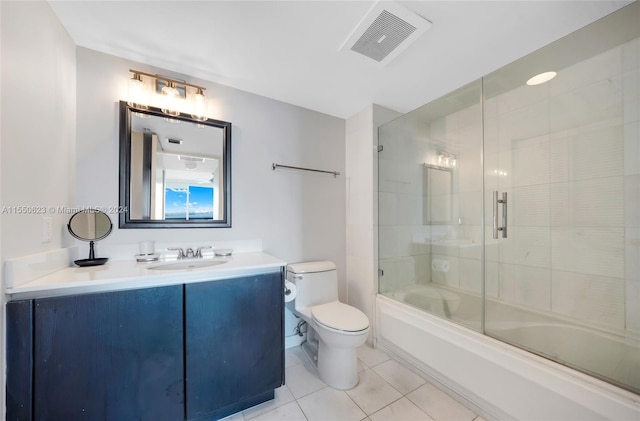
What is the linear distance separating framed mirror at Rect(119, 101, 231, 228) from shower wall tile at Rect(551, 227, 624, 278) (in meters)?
2.37

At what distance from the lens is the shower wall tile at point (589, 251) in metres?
1.34

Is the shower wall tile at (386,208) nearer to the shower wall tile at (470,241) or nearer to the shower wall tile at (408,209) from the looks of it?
the shower wall tile at (408,209)

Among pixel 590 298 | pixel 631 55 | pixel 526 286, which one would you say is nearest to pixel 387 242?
pixel 526 286

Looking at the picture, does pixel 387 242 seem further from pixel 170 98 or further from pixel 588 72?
pixel 170 98

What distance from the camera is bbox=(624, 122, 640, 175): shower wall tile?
1.23m

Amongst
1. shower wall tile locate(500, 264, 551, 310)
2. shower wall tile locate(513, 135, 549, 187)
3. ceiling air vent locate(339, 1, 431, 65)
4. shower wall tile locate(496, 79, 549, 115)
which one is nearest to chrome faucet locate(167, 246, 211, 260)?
ceiling air vent locate(339, 1, 431, 65)

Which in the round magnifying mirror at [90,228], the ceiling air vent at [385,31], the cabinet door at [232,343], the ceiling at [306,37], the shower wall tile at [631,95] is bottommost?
the cabinet door at [232,343]

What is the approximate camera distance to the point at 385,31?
1.26 m

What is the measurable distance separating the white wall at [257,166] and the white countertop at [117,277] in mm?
311

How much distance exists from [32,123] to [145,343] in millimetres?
1108

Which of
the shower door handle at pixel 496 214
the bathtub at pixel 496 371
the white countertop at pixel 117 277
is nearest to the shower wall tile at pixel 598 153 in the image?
the shower door handle at pixel 496 214

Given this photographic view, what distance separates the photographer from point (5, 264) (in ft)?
2.87

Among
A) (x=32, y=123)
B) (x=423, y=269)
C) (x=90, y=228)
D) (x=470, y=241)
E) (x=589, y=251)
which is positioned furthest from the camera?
(x=423, y=269)

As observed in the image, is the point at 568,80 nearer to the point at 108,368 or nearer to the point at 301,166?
the point at 301,166
